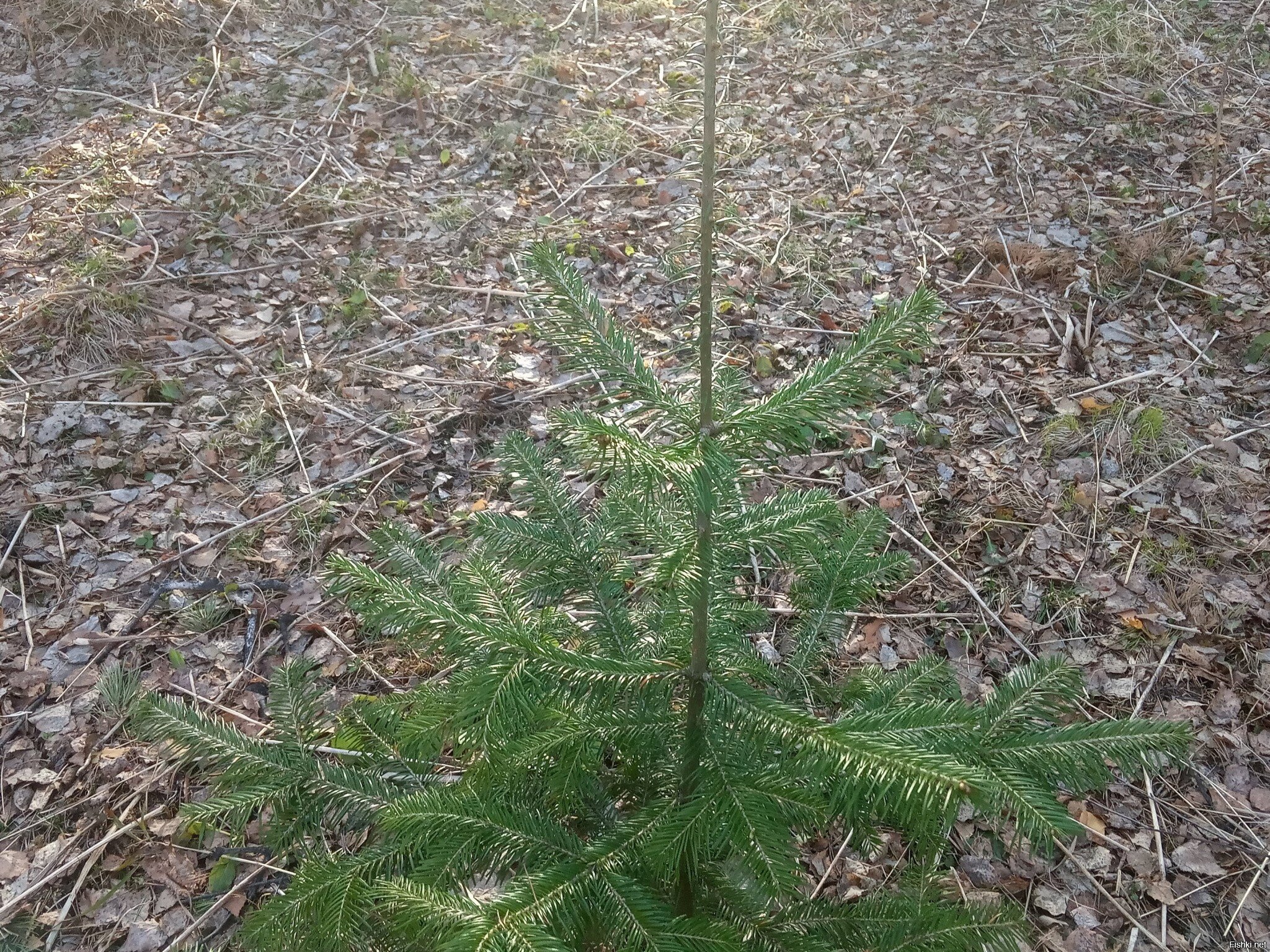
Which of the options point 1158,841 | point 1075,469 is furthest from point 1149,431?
point 1158,841

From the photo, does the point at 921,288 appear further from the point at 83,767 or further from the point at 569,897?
the point at 83,767

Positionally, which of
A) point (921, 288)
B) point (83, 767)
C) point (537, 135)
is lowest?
point (83, 767)

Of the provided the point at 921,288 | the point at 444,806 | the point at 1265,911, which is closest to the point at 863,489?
the point at 1265,911

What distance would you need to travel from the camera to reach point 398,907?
1343mm

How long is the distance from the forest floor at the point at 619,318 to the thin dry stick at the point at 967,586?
0.6 inches

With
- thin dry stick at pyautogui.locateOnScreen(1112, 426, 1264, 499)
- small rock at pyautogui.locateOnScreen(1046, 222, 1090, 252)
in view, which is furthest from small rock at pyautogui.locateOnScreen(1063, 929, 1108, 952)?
small rock at pyautogui.locateOnScreen(1046, 222, 1090, 252)

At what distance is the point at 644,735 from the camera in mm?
1350

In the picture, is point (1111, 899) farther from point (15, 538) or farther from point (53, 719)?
point (15, 538)

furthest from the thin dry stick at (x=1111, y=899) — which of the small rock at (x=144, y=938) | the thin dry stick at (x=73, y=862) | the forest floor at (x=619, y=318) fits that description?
the thin dry stick at (x=73, y=862)

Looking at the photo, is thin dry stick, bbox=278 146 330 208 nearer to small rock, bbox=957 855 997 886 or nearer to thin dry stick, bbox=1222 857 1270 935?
small rock, bbox=957 855 997 886

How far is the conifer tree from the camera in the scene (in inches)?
42.8

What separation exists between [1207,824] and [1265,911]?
23cm

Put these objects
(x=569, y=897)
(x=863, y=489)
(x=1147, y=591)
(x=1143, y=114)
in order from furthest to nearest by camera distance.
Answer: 1. (x=1143, y=114)
2. (x=863, y=489)
3. (x=1147, y=591)
4. (x=569, y=897)

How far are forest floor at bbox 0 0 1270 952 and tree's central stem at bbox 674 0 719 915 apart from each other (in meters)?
0.08
